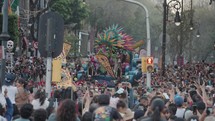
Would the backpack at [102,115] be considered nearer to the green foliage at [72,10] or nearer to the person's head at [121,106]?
the person's head at [121,106]

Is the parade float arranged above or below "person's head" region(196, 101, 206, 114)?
above

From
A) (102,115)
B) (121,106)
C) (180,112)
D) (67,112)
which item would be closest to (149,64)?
(180,112)

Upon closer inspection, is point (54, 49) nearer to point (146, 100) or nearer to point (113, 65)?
point (146, 100)

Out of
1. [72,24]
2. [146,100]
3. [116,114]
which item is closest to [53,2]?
[72,24]

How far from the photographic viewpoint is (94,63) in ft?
120

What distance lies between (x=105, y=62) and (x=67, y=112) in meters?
26.3

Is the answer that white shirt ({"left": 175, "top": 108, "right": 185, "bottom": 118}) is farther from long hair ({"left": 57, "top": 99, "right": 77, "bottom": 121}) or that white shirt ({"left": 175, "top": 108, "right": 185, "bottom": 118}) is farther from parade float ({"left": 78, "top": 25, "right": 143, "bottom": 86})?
parade float ({"left": 78, "top": 25, "right": 143, "bottom": 86})

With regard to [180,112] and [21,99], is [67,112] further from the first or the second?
[21,99]

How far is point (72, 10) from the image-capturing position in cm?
6888

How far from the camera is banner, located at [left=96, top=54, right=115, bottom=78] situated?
33275 mm

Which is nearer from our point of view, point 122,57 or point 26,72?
point 26,72

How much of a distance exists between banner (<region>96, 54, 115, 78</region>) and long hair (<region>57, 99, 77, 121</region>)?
2535 centimetres

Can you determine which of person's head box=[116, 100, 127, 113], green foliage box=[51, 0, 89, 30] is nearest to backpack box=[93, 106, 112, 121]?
person's head box=[116, 100, 127, 113]

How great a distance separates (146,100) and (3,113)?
12.8 feet
